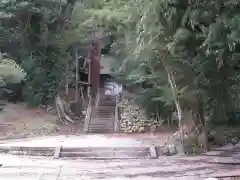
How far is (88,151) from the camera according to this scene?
12.7 meters

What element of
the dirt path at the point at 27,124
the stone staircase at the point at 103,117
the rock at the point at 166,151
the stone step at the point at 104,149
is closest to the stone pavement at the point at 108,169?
the rock at the point at 166,151

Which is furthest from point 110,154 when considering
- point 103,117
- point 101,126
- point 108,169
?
point 103,117

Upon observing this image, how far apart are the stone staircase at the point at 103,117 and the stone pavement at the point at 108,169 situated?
25.5ft

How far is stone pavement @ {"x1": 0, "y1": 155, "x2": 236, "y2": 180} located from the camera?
29.2ft

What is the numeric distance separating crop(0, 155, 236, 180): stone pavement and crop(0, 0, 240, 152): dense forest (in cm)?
217

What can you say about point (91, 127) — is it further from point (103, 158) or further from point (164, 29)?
point (164, 29)

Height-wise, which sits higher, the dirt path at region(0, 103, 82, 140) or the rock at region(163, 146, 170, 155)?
the dirt path at region(0, 103, 82, 140)

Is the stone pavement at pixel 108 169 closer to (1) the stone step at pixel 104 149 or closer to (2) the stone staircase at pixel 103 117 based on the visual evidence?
(1) the stone step at pixel 104 149

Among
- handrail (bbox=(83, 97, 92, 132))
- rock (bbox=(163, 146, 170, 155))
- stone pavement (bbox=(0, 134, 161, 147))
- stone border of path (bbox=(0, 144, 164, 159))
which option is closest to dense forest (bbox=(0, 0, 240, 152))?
rock (bbox=(163, 146, 170, 155))

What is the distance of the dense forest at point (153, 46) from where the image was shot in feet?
20.8

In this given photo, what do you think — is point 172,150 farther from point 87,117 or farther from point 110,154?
point 87,117

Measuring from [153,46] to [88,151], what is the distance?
4.28 metres

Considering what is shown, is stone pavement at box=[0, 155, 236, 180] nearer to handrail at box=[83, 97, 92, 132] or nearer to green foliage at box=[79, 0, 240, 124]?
green foliage at box=[79, 0, 240, 124]

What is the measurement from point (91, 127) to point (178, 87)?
7982 mm
